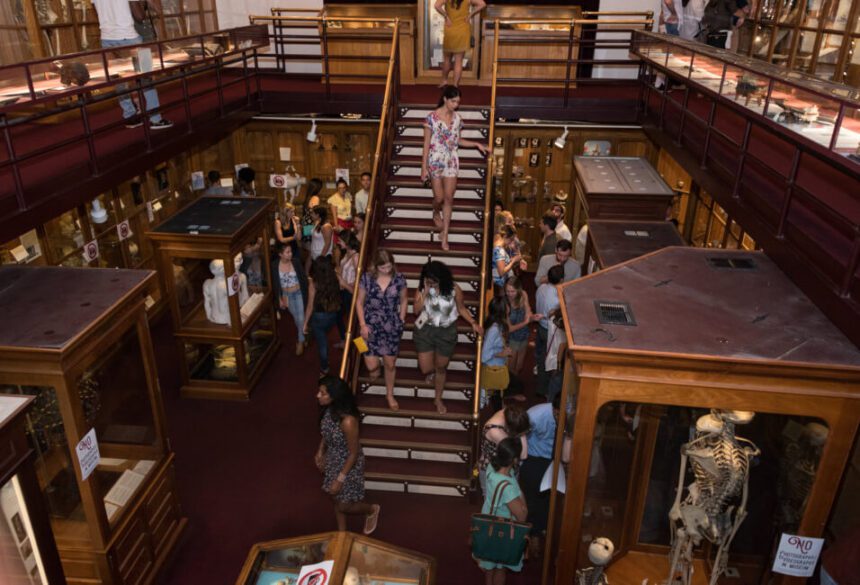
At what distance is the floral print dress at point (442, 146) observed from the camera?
771cm

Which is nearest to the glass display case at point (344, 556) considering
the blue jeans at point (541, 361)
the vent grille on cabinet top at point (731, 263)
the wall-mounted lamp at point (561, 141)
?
the vent grille on cabinet top at point (731, 263)

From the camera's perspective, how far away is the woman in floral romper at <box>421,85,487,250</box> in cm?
769

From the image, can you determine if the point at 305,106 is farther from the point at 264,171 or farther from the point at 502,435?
the point at 502,435

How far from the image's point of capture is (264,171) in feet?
43.2

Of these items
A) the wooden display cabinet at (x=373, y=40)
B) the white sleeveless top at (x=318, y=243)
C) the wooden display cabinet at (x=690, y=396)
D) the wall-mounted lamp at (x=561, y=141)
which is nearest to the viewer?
the wooden display cabinet at (x=690, y=396)

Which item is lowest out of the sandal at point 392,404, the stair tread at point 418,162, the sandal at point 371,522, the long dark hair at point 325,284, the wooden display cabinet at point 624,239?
the sandal at point 371,522

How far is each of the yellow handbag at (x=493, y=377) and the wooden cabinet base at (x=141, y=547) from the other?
332 cm

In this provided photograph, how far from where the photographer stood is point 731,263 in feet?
16.9

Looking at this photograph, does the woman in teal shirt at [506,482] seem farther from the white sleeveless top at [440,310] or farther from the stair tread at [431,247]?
the stair tread at [431,247]

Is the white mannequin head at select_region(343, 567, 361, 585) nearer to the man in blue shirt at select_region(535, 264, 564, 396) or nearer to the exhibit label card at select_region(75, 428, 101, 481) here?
the exhibit label card at select_region(75, 428, 101, 481)

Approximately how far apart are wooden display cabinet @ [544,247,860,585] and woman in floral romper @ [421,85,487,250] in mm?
3307

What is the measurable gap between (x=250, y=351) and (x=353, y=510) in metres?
3.70

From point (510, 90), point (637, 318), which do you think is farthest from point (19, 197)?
point (510, 90)

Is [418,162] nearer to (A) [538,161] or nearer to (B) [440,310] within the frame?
(B) [440,310]
